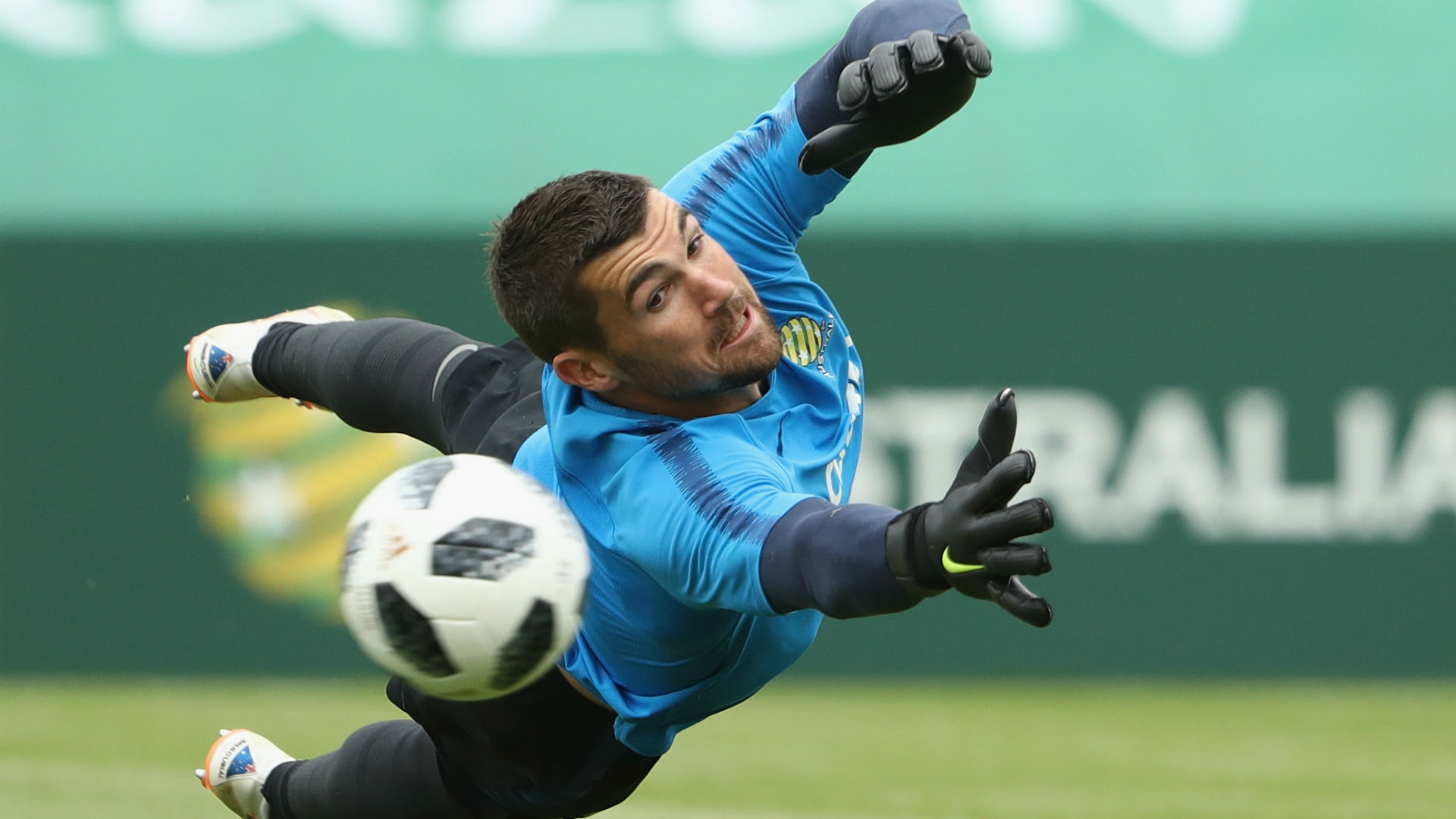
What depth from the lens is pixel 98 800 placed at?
7.26 metres

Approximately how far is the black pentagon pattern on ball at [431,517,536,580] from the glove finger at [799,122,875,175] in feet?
3.92

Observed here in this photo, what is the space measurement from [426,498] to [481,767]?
1.20 m

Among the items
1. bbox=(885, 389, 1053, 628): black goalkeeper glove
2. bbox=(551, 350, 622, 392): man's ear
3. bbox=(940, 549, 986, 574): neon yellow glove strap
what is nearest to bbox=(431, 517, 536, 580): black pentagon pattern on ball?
bbox=(551, 350, 622, 392): man's ear

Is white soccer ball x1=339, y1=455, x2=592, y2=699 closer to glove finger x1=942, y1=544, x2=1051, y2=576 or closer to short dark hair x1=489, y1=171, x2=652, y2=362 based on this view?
short dark hair x1=489, y1=171, x2=652, y2=362

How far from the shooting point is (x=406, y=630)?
4059 millimetres

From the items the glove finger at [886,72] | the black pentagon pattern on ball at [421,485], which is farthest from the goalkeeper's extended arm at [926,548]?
the glove finger at [886,72]

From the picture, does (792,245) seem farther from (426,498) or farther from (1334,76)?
(1334,76)

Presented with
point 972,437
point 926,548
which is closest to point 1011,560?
point 926,548

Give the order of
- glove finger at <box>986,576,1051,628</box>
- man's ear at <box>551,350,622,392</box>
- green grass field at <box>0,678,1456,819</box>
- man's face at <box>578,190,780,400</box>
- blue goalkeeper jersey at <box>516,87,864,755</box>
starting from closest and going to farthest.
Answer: glove finger at <box>986,576,1051,628</box> → blue goalkeeper jersey at <box>516,87,864,755</box> → man's face at <box>578,190,780,400</box> → man's ear at <box>551,350,622,392</box> → green grass field at <box>0,678,1456,819</box>

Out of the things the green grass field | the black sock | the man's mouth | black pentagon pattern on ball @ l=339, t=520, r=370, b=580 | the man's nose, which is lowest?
the green grass field

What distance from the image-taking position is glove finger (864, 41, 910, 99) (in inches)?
173

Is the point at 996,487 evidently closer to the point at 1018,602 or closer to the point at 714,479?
the point at 1018,602

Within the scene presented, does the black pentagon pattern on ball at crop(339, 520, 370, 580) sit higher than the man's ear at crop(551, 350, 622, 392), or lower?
lower

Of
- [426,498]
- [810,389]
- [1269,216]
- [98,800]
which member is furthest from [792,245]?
[1269,216]
